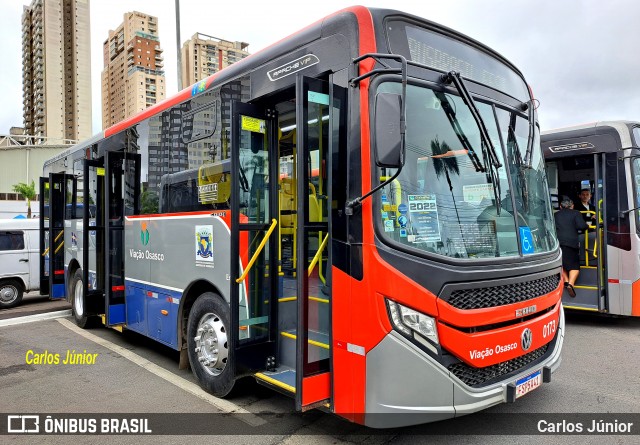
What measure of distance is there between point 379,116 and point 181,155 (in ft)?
10.1

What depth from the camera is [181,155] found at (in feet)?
18.3

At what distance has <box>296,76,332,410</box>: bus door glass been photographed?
3555 mm

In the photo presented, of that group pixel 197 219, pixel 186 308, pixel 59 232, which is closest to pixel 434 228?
pixel 197 219

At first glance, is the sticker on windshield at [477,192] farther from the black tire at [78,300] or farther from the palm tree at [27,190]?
the palm tree at [27,190]

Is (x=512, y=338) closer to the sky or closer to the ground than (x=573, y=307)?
closer to the sky

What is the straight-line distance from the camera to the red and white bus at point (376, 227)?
328 cm

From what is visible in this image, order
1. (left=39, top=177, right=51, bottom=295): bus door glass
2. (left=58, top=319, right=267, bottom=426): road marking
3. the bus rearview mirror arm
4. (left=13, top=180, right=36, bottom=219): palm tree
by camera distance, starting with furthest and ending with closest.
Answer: (left=13, top=180, right=36, bottom=219): palm tree, (left=39, top=177, right=51, bottom=295): bus door glass, (left=58, top=319, right=267, bottom=426): road marking, the bus rearview mirror arm

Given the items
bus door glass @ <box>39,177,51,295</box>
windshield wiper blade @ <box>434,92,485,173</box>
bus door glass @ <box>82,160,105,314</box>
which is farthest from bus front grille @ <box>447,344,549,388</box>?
bus door glass @ <box>39,177,51,295</box>

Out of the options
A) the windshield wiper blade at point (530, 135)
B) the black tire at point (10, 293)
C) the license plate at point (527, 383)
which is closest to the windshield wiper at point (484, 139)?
the windshield wiper blade at point (530, 135)

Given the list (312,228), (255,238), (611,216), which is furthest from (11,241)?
(611,216)

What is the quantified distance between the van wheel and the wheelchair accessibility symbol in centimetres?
693

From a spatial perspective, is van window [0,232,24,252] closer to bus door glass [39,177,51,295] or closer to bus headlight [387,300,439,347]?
bus door glass [39,177,51,295]

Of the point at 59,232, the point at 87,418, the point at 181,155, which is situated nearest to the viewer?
the point at 87,418

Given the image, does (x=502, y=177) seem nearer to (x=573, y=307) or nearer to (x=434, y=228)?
(x=434, y=228)
